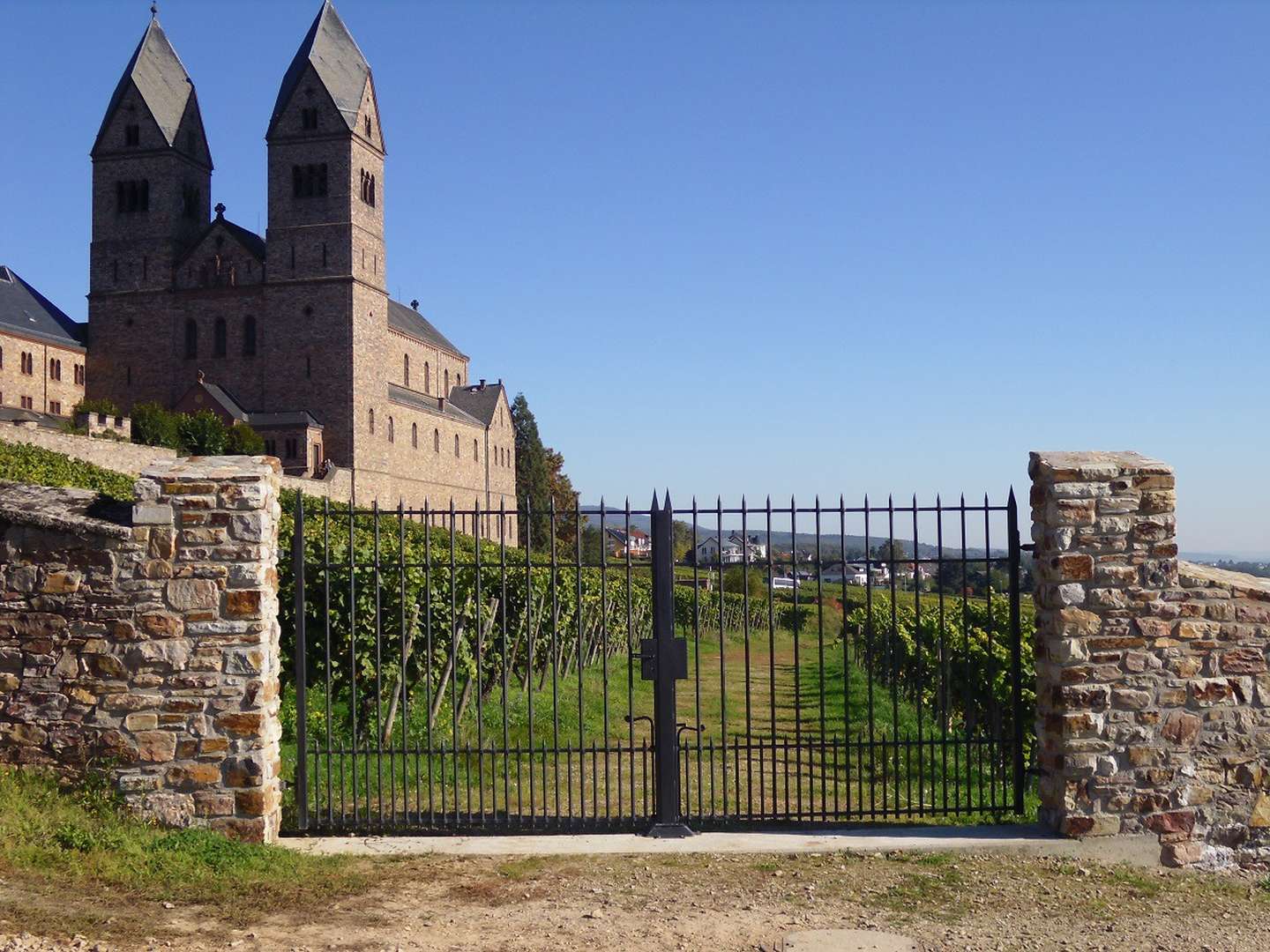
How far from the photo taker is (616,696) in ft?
59.8

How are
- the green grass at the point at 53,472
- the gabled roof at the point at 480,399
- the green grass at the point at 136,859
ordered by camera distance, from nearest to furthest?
the green grass at the point at 136,859
the green grass at the point at 53,472
the gabled roof at the point at 480,399

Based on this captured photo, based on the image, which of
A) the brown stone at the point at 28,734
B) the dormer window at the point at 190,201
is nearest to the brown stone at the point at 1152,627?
the brown stone at the point at 28,734

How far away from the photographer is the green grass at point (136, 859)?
6.25 m

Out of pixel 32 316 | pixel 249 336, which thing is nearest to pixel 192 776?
pixel 249 336

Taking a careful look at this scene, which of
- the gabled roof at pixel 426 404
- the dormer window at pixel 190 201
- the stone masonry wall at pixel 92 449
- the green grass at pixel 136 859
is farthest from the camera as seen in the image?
the gabled roof at pixel 426 404

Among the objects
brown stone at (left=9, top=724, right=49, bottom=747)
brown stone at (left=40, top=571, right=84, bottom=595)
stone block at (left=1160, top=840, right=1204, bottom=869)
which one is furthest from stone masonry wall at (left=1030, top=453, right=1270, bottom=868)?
brown stone at (left=9, top=724, right=49, bottom=747)

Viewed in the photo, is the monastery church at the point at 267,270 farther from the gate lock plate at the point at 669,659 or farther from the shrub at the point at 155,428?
the gate lock plate at the point at 669,659

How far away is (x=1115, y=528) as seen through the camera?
7.30 metres

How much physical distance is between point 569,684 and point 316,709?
7250 millimetres

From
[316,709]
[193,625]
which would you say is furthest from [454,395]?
[193,625]

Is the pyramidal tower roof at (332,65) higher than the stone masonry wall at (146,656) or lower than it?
higher

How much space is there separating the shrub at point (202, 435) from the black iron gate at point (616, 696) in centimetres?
2564

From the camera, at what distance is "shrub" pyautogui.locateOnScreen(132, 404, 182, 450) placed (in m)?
45.4

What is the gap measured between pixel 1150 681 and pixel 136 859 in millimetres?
5895
